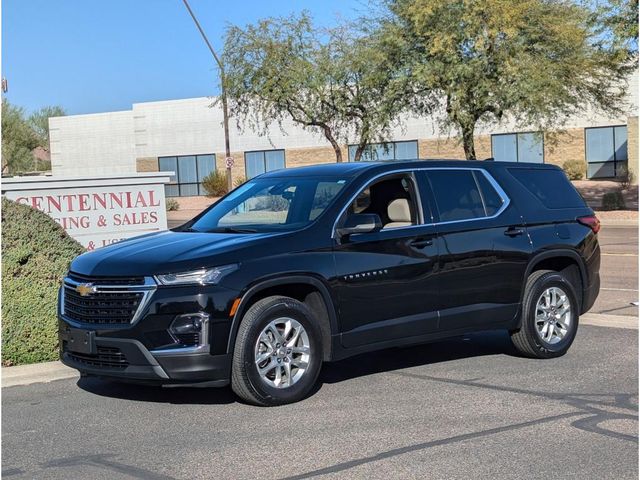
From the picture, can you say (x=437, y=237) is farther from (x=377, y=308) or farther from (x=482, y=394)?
(x=482, y=394)

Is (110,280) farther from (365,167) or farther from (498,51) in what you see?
(498,51)

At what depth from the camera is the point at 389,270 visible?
7.50 meters

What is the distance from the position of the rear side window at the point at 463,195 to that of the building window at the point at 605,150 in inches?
1757

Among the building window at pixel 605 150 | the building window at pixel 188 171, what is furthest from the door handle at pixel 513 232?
the building window at pixel 188 171

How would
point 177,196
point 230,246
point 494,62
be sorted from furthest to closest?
point 177,196 → point 494,62 → point 230,246

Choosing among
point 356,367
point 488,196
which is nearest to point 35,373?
point 356,367

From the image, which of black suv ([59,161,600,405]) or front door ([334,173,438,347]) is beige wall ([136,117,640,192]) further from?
front door ([334,173,438,347])

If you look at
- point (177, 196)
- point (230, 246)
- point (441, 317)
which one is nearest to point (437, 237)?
point (441, 317)

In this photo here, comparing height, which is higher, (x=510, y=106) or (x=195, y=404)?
(x=510, y=106)

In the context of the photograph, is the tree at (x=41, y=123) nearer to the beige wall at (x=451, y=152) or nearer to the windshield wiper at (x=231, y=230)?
the beige wall at (x=451, y=152)

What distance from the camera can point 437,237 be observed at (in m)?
7.88

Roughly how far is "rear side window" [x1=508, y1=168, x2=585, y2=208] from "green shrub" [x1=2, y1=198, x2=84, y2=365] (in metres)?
4.64

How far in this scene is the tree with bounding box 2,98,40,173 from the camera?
65938 millimetres

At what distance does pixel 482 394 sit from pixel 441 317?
2.94ft
